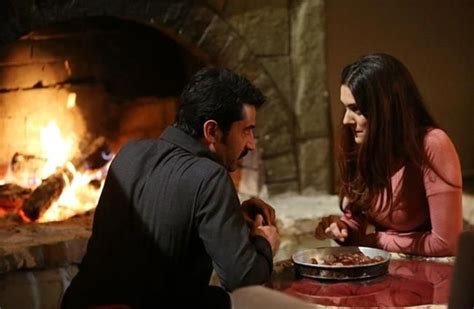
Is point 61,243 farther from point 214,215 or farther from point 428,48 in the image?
point 428,48

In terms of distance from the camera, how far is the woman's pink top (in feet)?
8.81

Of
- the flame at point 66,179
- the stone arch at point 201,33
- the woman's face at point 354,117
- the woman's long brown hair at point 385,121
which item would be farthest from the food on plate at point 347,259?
the flame at point 66,179

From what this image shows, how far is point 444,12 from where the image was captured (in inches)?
189

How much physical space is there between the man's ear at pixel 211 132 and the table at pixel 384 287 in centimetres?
39

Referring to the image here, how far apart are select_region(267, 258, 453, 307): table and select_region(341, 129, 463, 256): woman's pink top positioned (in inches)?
4.3

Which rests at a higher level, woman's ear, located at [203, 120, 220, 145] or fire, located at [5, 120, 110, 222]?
woman's ear, located at [203, 120, 220, 145]

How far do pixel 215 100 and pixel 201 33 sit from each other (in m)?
1.69

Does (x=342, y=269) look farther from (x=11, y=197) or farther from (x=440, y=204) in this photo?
(x=11, y=197)

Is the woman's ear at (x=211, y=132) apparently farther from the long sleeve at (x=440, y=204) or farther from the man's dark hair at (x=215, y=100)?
the long sleeve at (x=440, y=204)

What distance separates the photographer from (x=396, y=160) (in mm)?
2818

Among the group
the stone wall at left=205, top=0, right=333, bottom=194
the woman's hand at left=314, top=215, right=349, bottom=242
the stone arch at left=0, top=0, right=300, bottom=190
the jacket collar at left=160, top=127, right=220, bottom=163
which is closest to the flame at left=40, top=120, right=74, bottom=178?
the stone arch at left=0, top=0, right=300, bottom=190

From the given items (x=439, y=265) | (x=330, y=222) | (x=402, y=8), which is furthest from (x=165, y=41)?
(x=439, y=265)

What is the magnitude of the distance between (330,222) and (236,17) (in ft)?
5.27

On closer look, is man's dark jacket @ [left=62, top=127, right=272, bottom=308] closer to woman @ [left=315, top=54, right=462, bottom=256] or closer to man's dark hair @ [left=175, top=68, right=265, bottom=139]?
man's dark hair @ [left=175, top=68, right=265, bottom=139]
